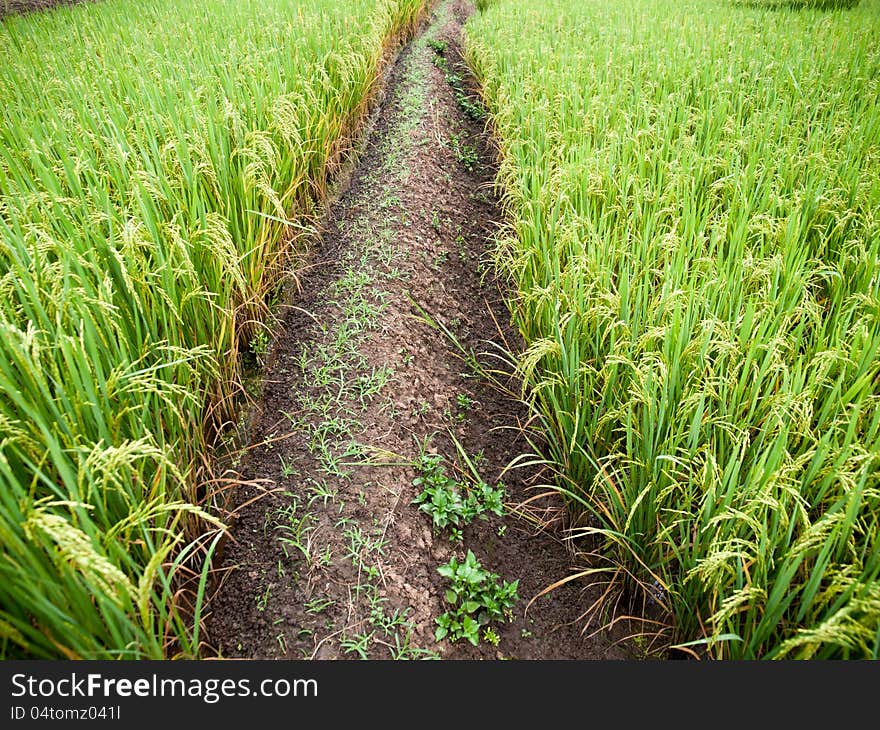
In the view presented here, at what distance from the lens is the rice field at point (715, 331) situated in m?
1.29

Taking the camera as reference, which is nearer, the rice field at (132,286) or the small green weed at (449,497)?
the rice field at (132,286)

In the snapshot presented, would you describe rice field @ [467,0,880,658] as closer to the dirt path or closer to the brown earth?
the dirt path

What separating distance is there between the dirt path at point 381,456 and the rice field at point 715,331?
29cm

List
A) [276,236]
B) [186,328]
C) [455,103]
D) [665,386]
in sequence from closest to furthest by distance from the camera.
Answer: [665,386]
[186,328]
[276,236]
[455,103]

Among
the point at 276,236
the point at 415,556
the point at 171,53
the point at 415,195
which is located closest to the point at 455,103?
the point at 415,195

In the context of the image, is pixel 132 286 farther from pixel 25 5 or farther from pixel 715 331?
A: pixel 25 5

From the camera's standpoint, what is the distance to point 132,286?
149 cm

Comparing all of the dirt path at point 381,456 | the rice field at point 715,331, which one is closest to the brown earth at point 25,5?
the dirt path at point 381,456

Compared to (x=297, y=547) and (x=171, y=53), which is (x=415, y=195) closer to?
(x=171, y=53)

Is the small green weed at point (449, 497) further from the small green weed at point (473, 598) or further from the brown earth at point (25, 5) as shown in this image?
the brown earth at point (25, 5)

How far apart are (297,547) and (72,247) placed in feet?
3.77

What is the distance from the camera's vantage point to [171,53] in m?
3.47

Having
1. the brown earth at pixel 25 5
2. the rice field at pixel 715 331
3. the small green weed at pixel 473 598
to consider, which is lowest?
the small green weed at pixel 473 598

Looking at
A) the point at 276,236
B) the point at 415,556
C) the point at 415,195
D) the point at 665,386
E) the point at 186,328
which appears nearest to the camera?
the point at 665,386
